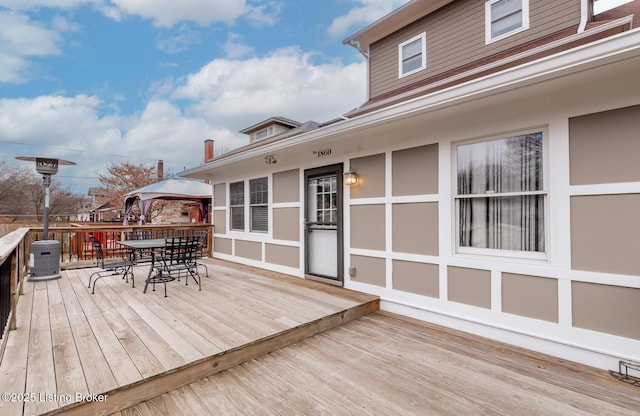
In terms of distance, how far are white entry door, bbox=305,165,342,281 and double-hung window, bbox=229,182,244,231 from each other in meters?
2.35

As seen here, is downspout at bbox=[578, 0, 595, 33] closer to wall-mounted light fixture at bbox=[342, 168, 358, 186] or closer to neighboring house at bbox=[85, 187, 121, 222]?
wall-mounted light fixture at bbox=[342, 168, 358, 186]

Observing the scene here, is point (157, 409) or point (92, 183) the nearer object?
point (157, 409)

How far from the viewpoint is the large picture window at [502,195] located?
283 centimetres

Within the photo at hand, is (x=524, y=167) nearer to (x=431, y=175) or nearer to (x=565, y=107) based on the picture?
(x=565, y=107)

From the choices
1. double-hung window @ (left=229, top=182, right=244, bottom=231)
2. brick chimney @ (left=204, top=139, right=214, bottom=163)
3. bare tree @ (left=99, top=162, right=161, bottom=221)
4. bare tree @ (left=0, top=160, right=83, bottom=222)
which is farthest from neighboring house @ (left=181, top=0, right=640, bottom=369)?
bare tree @ (left=0, top=160, right=83, bottom=222)

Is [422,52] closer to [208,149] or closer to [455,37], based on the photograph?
[455,37]

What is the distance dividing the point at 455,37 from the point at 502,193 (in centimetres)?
434

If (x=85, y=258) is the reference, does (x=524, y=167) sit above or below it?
above

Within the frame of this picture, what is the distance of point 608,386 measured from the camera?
85.2 inches

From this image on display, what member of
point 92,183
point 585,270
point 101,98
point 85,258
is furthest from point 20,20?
point 92,183

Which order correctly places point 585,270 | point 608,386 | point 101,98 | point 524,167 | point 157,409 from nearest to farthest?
1. point 157,409
2. point 608,386
3. point 585,270
4. point 524,167
5. point 101,98

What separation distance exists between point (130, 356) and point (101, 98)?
1013 inches

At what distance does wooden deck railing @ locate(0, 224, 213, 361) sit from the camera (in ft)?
8.48

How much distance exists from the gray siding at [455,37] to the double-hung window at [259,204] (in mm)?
3698
